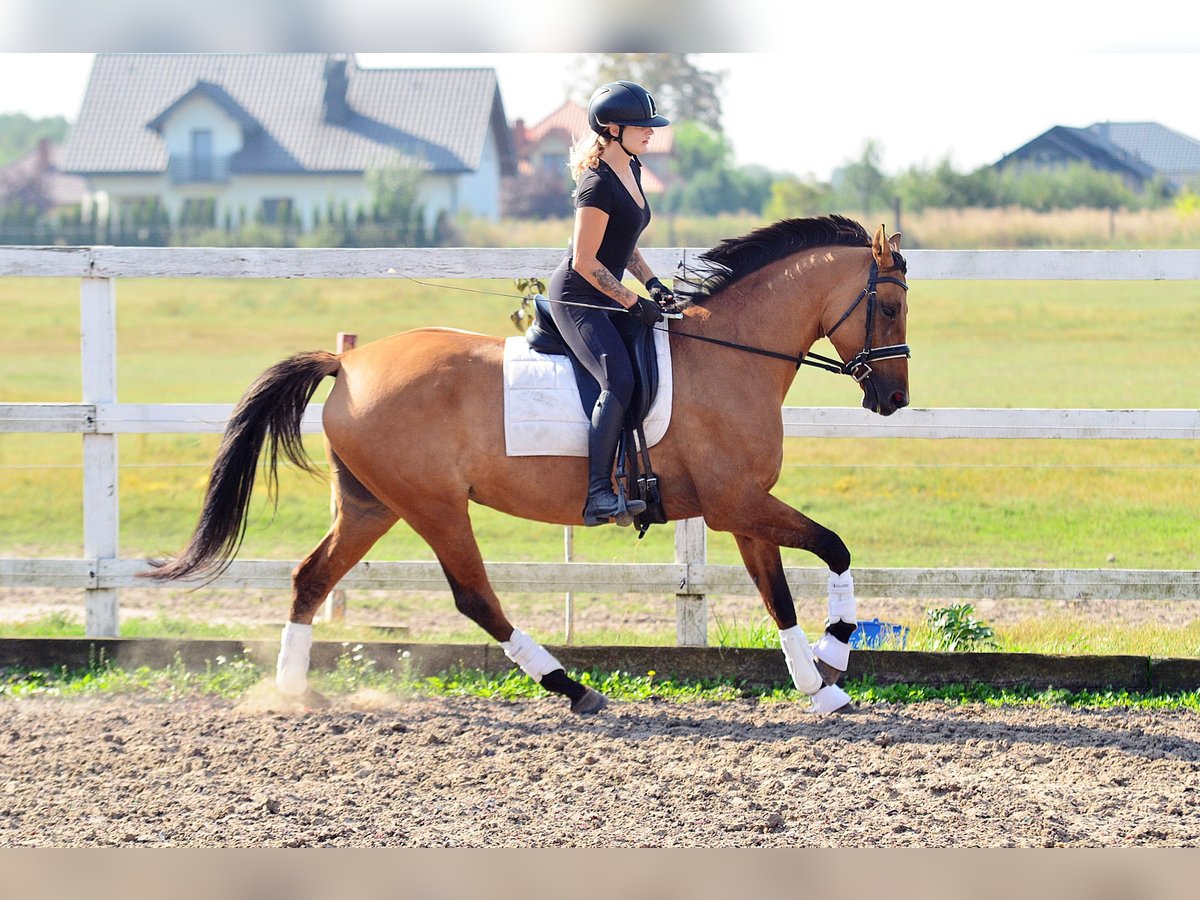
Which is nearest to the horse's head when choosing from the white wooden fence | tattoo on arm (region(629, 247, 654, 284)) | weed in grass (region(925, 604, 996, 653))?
the white wooden fence

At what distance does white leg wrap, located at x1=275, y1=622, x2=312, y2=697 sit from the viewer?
5.65m

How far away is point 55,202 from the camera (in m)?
68.6

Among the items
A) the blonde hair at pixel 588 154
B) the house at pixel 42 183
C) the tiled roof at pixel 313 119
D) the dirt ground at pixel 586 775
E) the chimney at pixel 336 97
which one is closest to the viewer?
the dirt ground at pixel 586 775

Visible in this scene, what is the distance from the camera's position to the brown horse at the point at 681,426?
17.5ft

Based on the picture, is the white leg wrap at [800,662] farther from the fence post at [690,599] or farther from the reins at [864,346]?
the reins at [864,346]

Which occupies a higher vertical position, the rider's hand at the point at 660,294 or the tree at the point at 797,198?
the tree at the point at 797,198

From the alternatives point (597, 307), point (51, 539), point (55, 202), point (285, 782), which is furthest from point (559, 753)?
point (55, 202)

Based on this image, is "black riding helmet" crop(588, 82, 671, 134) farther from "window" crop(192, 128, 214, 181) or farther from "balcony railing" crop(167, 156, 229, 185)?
"window" crop(192, 128, 214, 181)

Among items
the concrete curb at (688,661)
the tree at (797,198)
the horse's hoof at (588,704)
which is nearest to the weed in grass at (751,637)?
the concrete curb at (688,661)

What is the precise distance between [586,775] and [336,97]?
5655 cm

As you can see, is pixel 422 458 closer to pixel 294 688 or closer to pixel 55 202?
pixel 294 688

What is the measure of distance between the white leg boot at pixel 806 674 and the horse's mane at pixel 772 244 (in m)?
1.55

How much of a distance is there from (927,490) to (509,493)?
6.79 meters

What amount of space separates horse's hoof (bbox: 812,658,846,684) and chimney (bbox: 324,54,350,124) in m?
55.3
